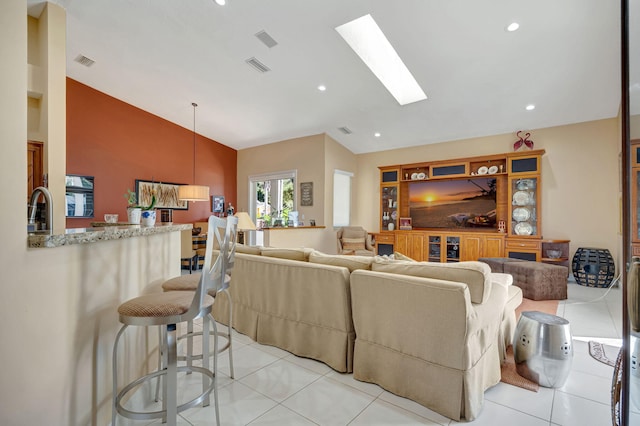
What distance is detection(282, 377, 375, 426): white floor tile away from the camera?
1.83 metres

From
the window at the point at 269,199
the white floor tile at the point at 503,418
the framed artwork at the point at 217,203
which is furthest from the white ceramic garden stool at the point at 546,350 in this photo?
the framed artwork at the point at 217,203

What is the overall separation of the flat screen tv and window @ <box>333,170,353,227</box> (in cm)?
152

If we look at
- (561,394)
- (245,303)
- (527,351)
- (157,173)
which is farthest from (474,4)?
(157,173)

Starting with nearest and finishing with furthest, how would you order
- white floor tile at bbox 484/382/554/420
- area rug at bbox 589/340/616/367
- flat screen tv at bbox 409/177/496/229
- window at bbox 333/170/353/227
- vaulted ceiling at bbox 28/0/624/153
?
white floor tile at bbox 484/382/554/420 → area rug at bbox 589/340/616/367 → vaulted ceiling at bbox 28/0/624/153 → flat screen tv at bbox 409/177/496/229 → window at bbox 333/170/353/227

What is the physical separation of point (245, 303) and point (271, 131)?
188 inches

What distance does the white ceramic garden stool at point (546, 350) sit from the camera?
209 centimetres

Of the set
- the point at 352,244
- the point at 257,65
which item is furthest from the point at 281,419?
the point at 352,244

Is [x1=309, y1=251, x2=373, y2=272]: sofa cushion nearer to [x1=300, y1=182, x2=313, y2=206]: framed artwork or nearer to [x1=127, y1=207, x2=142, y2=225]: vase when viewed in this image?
[x1=127, y1=207, x2=142, y2=225]: vase

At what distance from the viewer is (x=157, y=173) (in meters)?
6.78

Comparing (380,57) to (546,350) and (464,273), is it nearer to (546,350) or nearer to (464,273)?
(464,273)

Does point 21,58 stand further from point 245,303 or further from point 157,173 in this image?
point 157,173

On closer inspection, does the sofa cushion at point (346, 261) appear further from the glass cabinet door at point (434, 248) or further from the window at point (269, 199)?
the window at point (269, 199)

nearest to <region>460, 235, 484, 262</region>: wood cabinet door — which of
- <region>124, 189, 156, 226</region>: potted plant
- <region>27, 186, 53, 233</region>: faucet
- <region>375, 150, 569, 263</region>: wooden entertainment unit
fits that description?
<region>375, 150, 569, 263</region>: wooden entertainment unit

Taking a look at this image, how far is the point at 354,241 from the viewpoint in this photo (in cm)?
666
